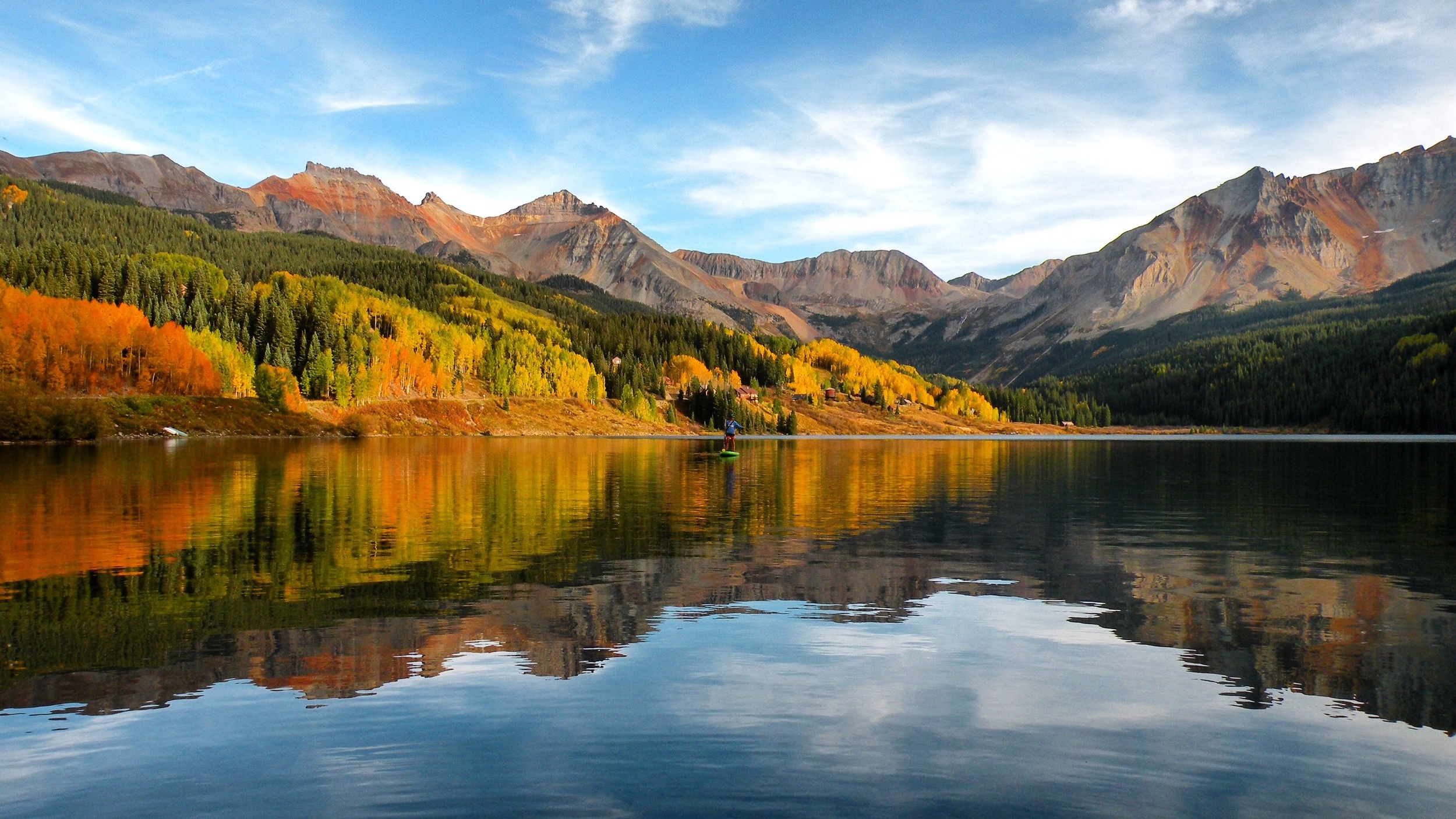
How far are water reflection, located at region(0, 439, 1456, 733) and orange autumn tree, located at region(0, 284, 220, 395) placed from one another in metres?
128

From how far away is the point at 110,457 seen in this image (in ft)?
310

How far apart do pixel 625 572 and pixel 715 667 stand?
11.7 metres

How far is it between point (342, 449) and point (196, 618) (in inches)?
4506

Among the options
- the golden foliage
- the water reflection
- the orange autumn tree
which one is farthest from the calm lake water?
the golden foliage

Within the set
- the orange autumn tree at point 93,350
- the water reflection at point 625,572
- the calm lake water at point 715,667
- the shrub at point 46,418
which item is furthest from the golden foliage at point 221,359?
the calm lake water at point 715,667

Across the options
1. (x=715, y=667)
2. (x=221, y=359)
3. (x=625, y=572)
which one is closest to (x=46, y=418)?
(x=221, y=359)

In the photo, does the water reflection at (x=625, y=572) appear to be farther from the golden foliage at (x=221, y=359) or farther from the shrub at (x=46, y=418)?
the golden foliage at (x=221, y=359)

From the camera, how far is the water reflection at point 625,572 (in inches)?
Answer: 728

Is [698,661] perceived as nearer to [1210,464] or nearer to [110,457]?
[110,457]

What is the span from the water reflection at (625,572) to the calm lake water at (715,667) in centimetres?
17

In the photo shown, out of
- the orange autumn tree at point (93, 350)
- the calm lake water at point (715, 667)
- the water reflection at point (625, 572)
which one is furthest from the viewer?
the orange autumn tree at point (93, 350)

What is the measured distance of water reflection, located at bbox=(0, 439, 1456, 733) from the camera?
60.6ft

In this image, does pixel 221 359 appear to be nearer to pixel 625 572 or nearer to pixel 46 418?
pixel 46 418

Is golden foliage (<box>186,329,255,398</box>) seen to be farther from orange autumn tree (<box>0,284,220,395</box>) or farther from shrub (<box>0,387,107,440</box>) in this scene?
shrub (<box>0,387,107,440</box>)
